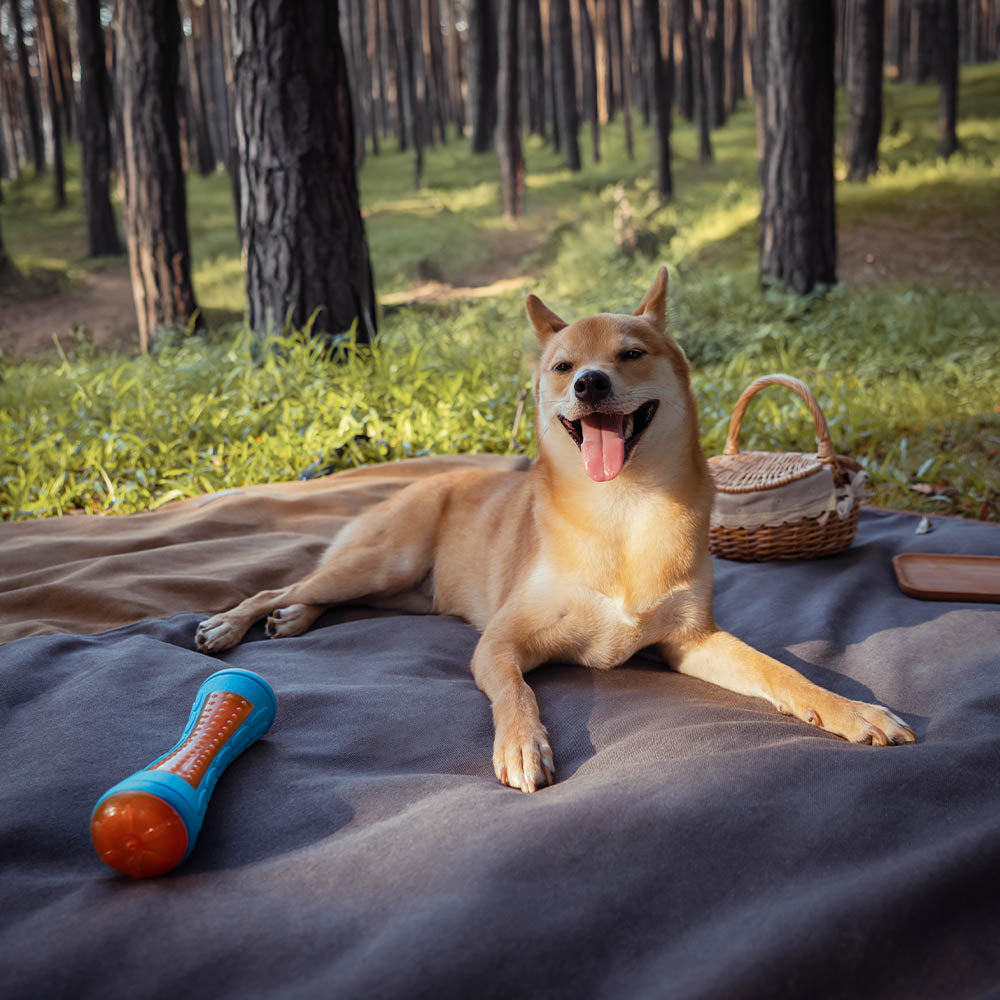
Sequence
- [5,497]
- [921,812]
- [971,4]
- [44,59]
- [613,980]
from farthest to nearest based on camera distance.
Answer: [971,4]
[44,59]
[5,497]
[921,812]
[613,980]

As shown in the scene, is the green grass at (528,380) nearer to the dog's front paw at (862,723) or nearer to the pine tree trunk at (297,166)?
the pine tree trunk at (297,166)

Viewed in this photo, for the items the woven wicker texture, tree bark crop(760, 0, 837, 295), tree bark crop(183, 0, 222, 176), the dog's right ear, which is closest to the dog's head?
the dog's right ear

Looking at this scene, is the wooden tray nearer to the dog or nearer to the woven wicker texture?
the woven wicker texture

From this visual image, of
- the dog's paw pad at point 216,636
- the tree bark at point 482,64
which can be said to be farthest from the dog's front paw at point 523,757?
the tree bark at point 482,64

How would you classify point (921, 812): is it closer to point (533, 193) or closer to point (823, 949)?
point (823, 949)

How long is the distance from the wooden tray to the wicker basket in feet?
Result: 0.92

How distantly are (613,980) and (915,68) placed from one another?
93.9ft

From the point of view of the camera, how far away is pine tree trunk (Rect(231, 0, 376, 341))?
18.1 ft

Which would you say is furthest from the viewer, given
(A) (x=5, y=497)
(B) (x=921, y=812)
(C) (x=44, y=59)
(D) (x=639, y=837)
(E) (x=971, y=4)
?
(E) (x=971, y=4)

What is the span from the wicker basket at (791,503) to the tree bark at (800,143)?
551cm

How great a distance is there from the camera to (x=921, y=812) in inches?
65.8

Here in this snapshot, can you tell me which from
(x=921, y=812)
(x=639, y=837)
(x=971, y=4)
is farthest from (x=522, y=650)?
(x=971, y=4)

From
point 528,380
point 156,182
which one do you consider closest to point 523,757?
point 528,380

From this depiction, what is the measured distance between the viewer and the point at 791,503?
11.2ft
